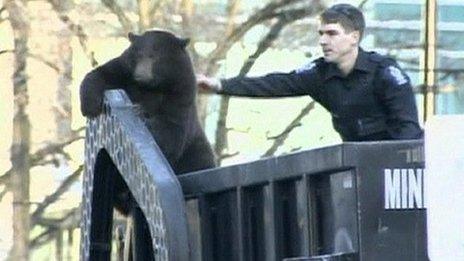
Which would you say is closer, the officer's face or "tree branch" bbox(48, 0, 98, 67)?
the officer's face

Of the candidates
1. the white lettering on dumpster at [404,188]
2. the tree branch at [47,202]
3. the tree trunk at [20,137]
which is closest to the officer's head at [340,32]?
the white lettering on dumpster at [404,188]

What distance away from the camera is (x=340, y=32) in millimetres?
5164

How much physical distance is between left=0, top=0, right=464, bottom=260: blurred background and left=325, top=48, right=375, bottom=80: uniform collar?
Answer: 865cm

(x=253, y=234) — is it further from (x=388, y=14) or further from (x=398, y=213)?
(x=388, y=14)

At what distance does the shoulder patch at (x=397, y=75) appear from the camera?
5012 millimetres

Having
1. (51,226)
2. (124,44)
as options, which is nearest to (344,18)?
(124,44)

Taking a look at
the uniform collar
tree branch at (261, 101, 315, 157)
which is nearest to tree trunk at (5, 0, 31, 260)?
tree branch at (261, 101, 315, 157)

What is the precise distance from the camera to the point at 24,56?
600 inches

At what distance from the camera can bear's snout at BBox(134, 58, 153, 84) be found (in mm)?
6008

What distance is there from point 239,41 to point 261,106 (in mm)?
701

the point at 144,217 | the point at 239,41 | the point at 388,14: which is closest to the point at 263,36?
the point at 239,41

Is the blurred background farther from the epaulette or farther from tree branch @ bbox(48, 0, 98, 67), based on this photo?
the epaulette

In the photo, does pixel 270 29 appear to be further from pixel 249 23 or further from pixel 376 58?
pixel 376 58

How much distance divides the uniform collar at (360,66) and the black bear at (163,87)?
907 mm
